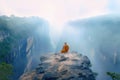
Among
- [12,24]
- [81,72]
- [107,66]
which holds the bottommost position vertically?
[107,66]

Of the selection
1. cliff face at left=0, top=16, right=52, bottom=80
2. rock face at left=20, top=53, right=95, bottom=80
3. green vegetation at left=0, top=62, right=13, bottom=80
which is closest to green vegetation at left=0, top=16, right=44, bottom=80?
cliff face at left=0, top=16, right=52, bottom=80

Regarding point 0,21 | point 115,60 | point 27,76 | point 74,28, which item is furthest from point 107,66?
point 27,76

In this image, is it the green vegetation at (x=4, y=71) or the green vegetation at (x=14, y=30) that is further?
the green vegetation at (x=14, y=30)

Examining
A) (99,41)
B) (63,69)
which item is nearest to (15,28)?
(99,41)

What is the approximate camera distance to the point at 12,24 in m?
92.4

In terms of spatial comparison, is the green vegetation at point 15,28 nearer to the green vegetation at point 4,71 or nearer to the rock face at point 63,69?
the green vegetation at point 4,71

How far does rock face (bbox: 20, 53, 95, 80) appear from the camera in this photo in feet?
160

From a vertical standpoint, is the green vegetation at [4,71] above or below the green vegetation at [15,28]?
below

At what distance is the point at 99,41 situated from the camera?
101 m

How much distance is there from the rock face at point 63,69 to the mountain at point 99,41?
39941 mm

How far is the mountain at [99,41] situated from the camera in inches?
3767

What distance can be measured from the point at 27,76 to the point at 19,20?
1833 inches

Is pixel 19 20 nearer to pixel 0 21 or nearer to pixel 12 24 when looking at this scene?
pixel 12 24

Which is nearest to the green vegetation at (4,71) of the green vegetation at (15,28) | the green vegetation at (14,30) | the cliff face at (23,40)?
the green vegetation at (14,30)
